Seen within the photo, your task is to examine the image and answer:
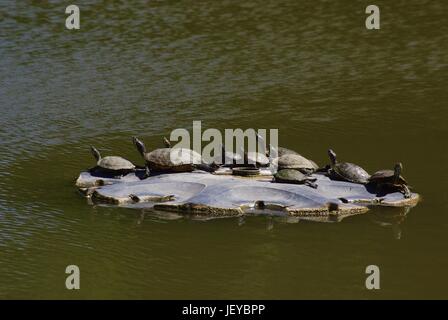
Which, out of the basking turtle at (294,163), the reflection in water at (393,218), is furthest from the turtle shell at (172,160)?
the reflection in water at (393,218)

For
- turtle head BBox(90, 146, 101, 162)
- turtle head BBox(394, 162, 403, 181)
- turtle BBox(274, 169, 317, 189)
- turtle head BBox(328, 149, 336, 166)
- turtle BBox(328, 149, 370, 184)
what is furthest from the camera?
turtle head BBox(90, 146, 101, 162)

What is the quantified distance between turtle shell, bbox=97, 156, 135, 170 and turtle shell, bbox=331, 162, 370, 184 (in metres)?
2.61

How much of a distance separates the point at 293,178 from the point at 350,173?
74 cm

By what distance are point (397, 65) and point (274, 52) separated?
233cm

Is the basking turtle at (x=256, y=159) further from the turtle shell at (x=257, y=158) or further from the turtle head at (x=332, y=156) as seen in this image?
the turtle head at (x=332, y=156)

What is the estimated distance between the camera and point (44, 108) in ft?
45.6

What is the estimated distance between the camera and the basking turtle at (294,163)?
10578 mm

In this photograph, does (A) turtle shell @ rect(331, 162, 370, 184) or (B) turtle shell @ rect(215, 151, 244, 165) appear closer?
(A) turtle shell @ rect(331, 162, 370, 184)

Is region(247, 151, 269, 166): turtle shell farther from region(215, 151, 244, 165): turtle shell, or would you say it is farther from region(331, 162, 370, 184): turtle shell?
region(331, 162, 370, 184): turtle shell

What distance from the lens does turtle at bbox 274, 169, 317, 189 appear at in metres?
10.1

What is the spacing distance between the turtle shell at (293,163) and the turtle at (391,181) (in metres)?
0.87

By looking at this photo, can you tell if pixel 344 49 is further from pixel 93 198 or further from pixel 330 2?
pixel 93 198

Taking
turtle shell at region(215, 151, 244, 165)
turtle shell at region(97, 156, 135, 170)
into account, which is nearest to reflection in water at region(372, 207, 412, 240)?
turtle shell at region(215, 151, 244, 165)
